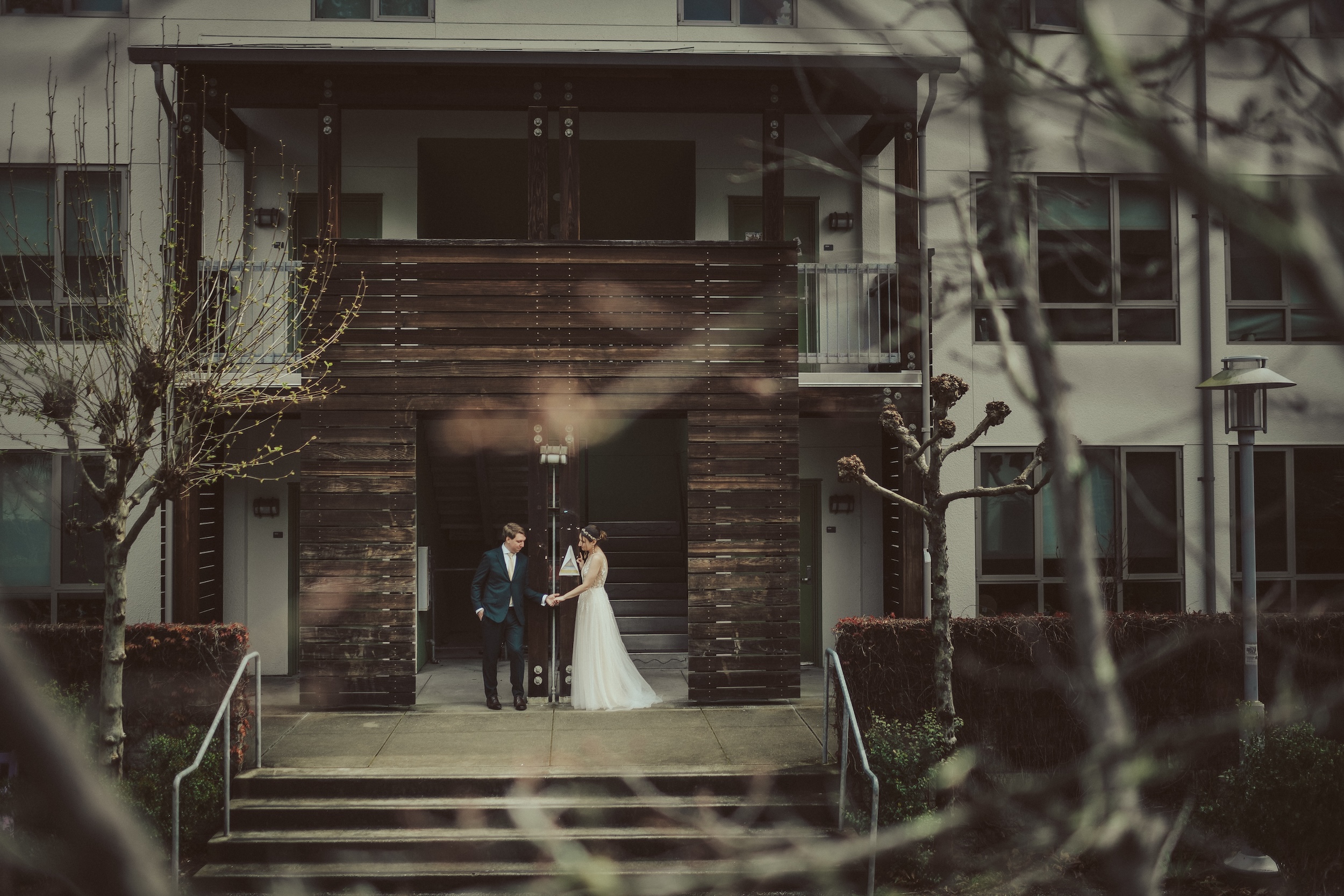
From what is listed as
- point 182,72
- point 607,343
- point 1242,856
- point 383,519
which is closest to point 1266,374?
point 1242,856

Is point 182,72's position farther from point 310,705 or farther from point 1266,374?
point 1266,374

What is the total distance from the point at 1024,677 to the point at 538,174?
279 inches

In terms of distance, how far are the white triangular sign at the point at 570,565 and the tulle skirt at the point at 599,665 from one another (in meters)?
0.26

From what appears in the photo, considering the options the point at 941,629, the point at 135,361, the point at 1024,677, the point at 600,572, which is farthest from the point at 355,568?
the point at 1024,677

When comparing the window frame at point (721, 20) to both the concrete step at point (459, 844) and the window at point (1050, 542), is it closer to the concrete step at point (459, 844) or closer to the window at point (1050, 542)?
the window at point (1050, 542)

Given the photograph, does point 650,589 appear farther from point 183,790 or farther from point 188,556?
point 183,790

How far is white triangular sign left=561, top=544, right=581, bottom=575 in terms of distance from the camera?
434 inches

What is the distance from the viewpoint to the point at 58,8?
1230 centimetres

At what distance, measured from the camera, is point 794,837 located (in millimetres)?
7676

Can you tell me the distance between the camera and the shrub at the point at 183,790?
759cm

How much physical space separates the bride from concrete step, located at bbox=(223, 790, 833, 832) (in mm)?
2539

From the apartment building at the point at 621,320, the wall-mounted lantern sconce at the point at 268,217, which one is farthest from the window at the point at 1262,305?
the wall-mounted lantern sconce at the point at 268,217

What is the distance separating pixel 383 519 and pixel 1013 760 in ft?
21.6

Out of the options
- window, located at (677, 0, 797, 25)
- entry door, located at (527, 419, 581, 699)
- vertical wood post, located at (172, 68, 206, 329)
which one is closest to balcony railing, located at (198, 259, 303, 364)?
vertical wood post, located at (172, 68, 206, 329)
